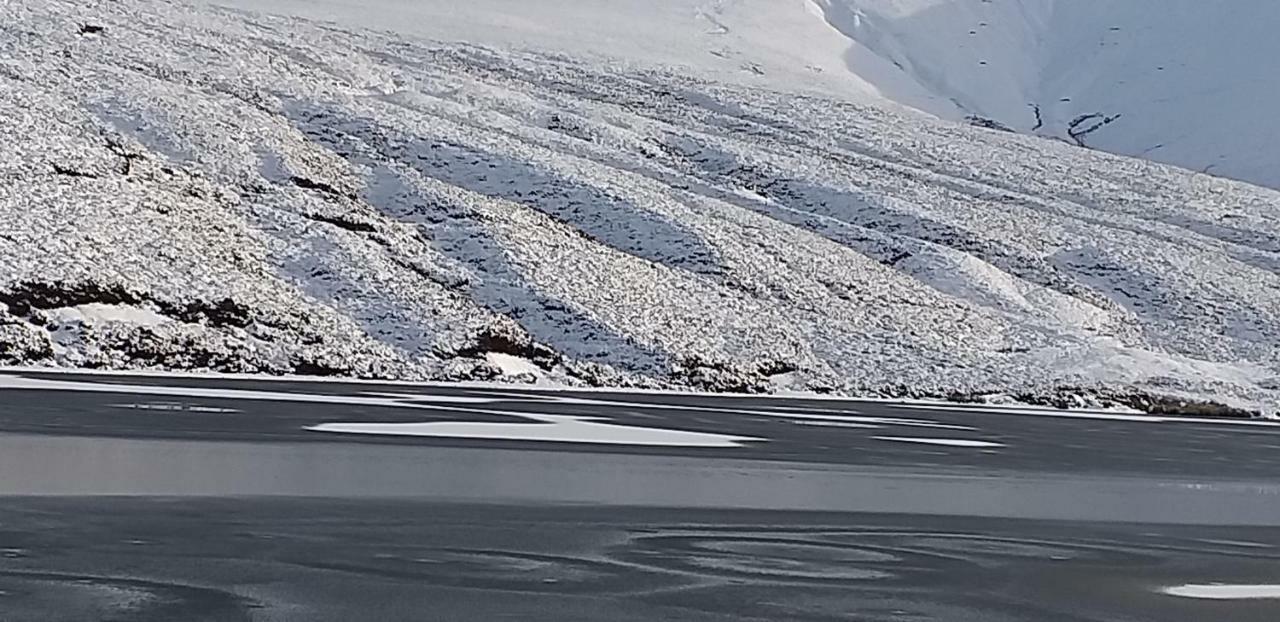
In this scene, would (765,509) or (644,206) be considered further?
(644,206)

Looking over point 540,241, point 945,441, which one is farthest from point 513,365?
point 945,441

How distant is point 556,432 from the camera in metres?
22.8

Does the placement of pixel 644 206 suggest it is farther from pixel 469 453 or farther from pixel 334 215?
pixel 469 453

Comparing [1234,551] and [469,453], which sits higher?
[1234,551]

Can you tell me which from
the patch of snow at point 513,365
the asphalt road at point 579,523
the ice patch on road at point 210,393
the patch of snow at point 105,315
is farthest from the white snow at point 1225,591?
the patch of snow at point 513,365

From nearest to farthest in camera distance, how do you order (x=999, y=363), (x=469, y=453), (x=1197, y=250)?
(x=469, y=453) < (x=999, y=363) < (x=1197, y=250)

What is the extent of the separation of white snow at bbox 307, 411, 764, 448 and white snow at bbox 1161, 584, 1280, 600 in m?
10.8

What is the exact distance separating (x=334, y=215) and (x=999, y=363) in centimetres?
2246

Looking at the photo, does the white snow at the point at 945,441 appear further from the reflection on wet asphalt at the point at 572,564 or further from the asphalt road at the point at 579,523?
the reflection on wet asphalt at the point at 572,564

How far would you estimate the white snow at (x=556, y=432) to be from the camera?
2125 centimetres

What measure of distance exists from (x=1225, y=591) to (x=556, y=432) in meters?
13.1

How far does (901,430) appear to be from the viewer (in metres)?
28.9

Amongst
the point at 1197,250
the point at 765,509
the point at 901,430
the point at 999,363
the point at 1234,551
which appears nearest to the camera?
the point at 1234,551

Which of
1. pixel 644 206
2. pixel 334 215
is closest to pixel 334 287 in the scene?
pixel 334 215
